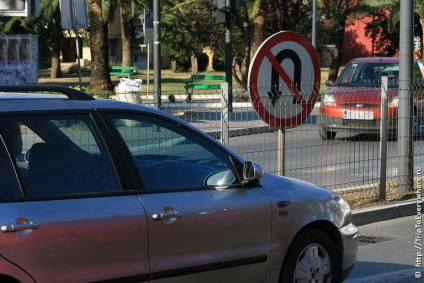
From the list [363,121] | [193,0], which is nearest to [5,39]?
[193,0]

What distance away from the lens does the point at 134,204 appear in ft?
15.1

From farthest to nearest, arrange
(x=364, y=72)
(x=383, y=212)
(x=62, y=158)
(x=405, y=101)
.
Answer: (x=364, y=72) < (x=405, y=101) < (x=383, y=212) < (x=62, y=158)

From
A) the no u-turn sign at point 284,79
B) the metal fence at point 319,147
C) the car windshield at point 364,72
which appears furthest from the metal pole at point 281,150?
the car windshield at point 364,72

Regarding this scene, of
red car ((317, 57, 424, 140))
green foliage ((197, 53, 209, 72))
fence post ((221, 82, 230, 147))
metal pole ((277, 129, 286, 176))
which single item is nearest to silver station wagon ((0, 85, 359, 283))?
fence post ((221, 82, 230, 147))

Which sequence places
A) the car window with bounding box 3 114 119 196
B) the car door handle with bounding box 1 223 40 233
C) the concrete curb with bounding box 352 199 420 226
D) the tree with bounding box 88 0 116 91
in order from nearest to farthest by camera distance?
the car door handle with bounding box 1 223 40 233, the car window with bounding box 3 114 119 196, the concrete curb with bounding box 352 199 420 226, the tree with bounding box 88 0 116 91

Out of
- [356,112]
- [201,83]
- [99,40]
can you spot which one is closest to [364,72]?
[356,112]

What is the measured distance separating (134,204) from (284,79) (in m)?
3.89

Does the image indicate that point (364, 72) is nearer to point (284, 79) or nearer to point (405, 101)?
point (405, 101)

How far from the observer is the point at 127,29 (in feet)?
158

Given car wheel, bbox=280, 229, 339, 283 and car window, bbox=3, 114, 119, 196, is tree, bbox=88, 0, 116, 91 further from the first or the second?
car window, bbox=3, 114, 119, 196

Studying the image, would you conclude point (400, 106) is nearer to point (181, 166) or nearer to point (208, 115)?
point (208, 115)

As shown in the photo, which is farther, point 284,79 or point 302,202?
point 284,79

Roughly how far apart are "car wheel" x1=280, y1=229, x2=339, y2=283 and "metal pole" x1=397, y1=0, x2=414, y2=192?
443 cm

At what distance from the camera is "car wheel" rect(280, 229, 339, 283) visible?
548 centimetres
